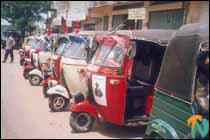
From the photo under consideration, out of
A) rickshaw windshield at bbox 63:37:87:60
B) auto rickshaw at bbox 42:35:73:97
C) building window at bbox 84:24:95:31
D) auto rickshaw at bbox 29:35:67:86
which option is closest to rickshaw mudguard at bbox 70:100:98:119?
rickshaw windshield at bbox 63:37:87:60

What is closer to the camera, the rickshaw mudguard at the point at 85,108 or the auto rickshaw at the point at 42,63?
the rickshaw mudguard at the point at 85,108

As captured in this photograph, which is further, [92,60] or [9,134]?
[92,60]

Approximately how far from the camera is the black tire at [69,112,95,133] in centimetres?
702

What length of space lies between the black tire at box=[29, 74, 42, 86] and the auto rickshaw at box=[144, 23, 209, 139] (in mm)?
9092

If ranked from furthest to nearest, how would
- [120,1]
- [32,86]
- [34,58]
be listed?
[120,1], [34,58], [32,86]

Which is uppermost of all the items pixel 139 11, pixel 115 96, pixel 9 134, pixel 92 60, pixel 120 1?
pixel 120 1

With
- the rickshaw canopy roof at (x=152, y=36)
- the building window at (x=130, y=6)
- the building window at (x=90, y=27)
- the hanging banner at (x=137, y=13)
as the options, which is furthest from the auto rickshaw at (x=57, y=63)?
the building window at (x=90, y=27)

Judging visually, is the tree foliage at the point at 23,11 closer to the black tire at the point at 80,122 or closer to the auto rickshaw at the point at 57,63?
the auto rickshaw at the point at 57,63

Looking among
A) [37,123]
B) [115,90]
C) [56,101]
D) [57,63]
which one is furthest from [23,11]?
[115,90]

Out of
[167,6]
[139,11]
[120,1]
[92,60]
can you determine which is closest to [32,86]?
[139,11]

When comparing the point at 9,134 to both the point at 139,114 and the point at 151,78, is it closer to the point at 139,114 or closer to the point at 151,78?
the point at 139,114

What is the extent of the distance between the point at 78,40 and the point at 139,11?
1.75 metres

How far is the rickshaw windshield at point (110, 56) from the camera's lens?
674 cm

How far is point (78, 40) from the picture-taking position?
986 centimetres
